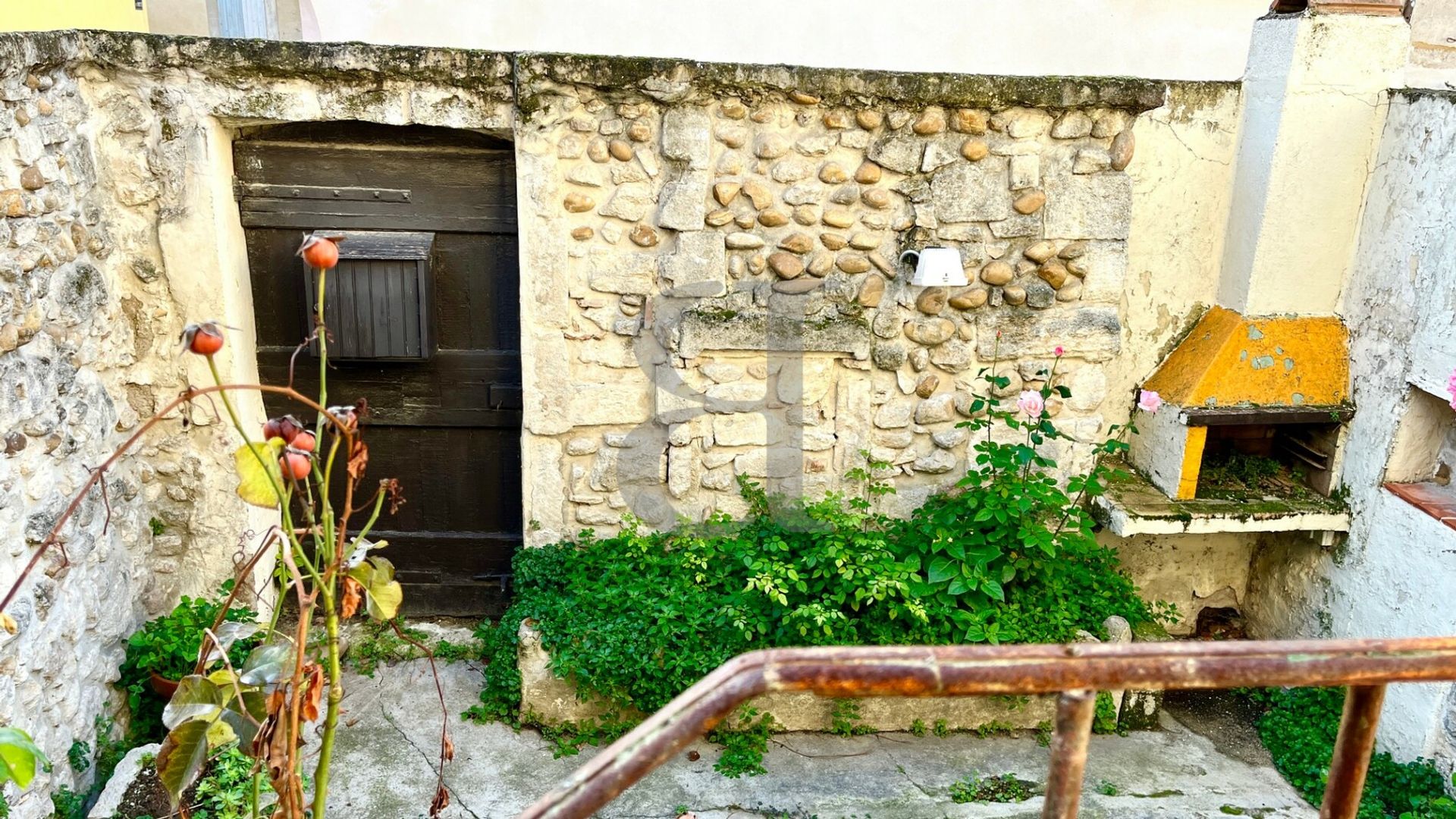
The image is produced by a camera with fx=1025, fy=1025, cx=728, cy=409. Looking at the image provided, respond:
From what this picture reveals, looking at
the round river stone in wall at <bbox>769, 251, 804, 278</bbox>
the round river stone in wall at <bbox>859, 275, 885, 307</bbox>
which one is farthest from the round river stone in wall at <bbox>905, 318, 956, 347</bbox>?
the round river stone in wall at <bbox>769, 251, 804, 278</bbox>

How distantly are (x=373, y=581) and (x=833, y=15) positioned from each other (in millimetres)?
4825

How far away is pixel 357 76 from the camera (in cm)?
357

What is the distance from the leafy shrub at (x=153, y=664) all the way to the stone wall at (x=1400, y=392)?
4.17 meters

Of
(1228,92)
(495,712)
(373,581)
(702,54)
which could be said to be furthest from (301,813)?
(702,54)

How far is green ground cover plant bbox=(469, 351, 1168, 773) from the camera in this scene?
3676 mm

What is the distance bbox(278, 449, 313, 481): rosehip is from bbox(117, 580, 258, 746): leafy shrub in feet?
7.95

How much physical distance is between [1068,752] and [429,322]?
3.29m

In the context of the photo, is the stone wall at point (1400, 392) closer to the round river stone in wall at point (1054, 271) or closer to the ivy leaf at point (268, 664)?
the round river stone in wall at point (1054, 271)

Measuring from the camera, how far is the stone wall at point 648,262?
3.47 meters

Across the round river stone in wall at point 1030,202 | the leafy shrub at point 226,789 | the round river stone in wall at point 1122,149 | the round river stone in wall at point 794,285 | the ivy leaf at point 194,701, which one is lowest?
the leafy shrub at point 226,789

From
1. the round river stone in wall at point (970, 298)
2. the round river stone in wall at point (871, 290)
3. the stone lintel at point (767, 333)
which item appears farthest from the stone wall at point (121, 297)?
the round river stone in wall at point (970, 298)

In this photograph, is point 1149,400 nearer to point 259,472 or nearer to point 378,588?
point 378,588

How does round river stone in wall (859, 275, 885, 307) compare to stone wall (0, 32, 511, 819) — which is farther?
round river stone in wall (859, 275, 885, 307)

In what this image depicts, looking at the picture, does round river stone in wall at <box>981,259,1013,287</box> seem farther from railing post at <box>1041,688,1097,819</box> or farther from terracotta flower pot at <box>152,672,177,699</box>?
terracotta flower pot at <box>152,672,177,699</box>
